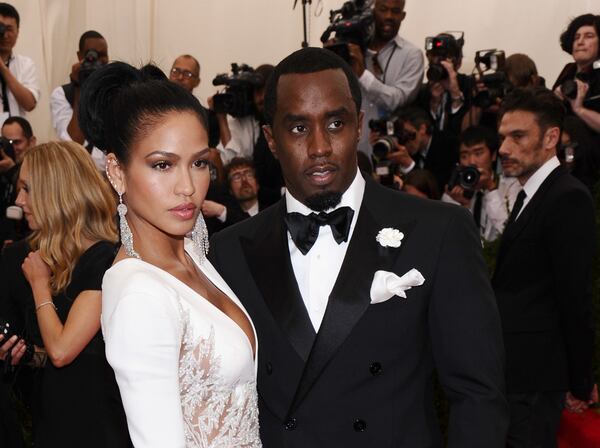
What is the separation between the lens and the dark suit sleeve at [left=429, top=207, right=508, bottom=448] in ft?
7.09

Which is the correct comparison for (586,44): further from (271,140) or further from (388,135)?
(271,140)

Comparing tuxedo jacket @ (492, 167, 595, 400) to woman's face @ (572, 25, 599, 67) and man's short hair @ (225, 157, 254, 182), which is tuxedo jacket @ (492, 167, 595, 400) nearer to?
woman's face @ (572, 25, 599, 67)

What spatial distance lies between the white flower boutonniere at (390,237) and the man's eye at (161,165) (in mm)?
559

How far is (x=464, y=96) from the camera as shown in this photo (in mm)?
6148

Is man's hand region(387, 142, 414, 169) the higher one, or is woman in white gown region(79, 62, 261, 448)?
woman in white gown region(79, 62, 261, 448)

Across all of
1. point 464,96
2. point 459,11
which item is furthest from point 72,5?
point 464,96

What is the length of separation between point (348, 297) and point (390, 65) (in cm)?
413

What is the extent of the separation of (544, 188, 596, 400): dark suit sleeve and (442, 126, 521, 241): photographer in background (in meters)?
1.34

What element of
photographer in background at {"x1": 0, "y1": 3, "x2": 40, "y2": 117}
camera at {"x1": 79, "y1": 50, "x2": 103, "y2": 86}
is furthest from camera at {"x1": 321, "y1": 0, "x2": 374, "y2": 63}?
photographer in background at {"x1": 0, "y1": 3, "x2": 40, "y2": 117}

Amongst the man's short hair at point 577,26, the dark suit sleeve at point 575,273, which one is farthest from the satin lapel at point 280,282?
the man's short hair at point 577,26

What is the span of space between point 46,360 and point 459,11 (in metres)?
5.95

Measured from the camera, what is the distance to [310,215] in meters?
2.35

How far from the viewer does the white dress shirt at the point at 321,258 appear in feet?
7.65

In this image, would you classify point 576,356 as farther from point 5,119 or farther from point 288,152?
point 5,119
